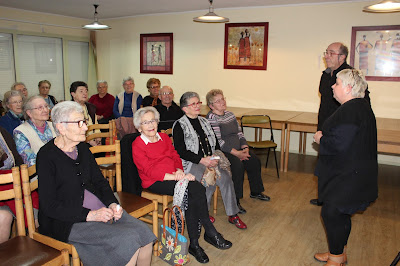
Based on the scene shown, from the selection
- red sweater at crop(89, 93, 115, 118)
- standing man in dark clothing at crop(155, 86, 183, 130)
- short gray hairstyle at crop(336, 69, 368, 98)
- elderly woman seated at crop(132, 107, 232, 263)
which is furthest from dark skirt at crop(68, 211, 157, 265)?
red sweater at crop(89, 93, 115, 118)

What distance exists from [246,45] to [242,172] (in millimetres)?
3357

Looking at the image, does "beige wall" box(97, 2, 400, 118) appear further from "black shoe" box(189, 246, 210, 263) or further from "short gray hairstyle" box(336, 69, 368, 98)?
"black shoe" box(189, 246, 210, 263)

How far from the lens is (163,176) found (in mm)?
2781

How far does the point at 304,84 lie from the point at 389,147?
2.11m

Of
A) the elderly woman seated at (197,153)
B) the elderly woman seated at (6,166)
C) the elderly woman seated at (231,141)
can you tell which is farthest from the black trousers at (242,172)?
the elderly woman seated at (6,166)

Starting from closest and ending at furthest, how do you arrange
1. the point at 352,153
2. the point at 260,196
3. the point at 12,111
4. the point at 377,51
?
1. the point at 352,153
2. the point at 12,111
3. the point at 260,196
4. the point at 377,51

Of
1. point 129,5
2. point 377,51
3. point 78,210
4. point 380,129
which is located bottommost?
point 78,210

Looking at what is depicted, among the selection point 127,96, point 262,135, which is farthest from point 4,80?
point 262,135

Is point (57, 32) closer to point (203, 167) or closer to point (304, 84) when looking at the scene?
point (304, 84)

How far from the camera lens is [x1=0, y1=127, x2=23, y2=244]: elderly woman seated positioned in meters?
2.19

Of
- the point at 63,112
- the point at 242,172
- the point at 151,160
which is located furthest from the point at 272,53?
the point at 63,112

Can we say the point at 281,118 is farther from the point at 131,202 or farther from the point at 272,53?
the point at 131,202

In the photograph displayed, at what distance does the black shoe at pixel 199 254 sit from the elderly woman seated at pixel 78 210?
0.56 metres

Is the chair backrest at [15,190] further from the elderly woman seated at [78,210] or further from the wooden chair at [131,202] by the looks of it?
the wooden chair at [131,202]
